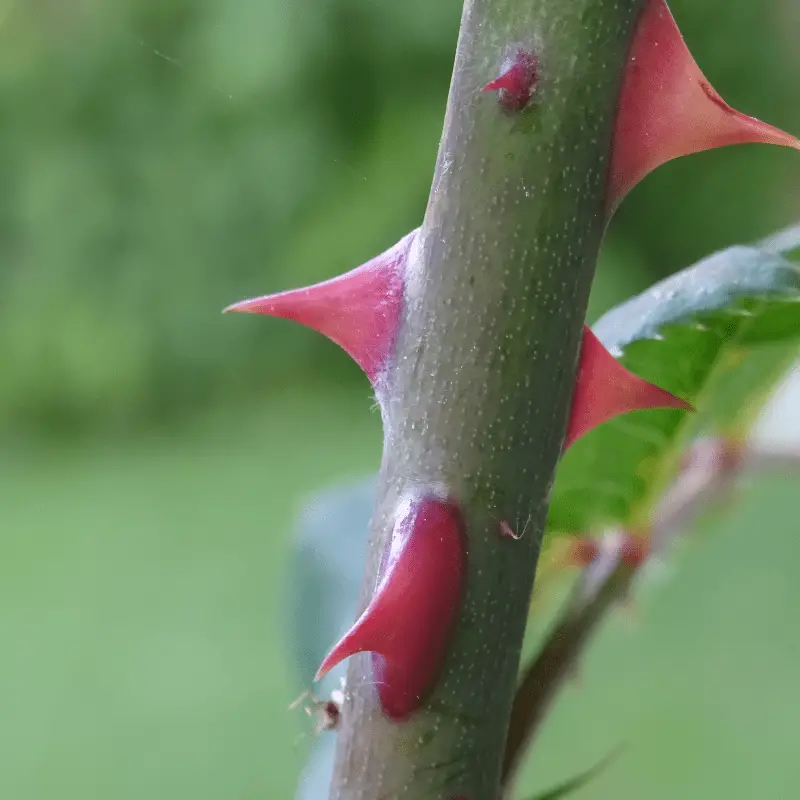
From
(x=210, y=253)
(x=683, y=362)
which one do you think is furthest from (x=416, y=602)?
(x=210, y=253)

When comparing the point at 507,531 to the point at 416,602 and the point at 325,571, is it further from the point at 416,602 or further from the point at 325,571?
the point at 325,571

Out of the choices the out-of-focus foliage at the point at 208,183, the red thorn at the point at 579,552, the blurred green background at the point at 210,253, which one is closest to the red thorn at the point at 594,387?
the red thorn at the point at 579,552

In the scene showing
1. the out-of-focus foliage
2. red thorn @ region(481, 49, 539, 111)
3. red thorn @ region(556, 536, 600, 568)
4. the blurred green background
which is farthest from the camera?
the out-of-focus foliage

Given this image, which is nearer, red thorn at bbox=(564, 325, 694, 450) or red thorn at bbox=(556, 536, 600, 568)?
red thorn at bbox=(564, 325, 694, 450)

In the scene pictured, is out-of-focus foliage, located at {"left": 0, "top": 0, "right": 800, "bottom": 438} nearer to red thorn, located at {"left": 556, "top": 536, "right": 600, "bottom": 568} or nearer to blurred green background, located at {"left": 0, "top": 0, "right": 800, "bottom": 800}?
blurred green background, located at {"left": 0, "top": 0, "right": 800, "bottom": 800}

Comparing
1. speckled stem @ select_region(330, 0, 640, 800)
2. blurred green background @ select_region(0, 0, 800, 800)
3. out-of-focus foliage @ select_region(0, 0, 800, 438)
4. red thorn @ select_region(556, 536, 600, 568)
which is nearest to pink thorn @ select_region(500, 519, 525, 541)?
speckled stem @ select_region(330, 0, 640, 800)

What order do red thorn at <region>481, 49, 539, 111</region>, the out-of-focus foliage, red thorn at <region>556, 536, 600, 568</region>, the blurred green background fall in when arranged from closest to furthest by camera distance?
red thorn at <region>481, 49, 539, 111</region> → red thorn at <region>556, 536, 600, 568</region> → the blurred green background → the out-of-focus foliage

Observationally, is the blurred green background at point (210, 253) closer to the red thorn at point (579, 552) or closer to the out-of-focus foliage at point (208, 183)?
the out-of-focus foliage at point (208, 183)

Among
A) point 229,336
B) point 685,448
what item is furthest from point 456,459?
point 229,336
